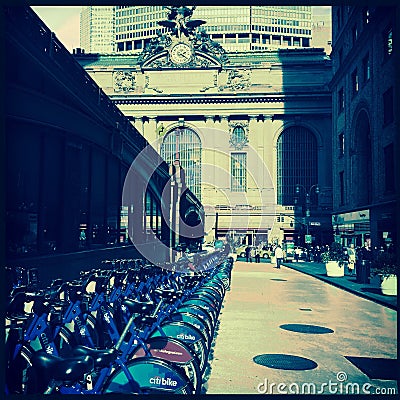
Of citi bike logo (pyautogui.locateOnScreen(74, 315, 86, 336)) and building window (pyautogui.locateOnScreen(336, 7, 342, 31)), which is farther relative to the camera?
building window (pyautogui.locateOnScreen(336, 7, 342, 31))

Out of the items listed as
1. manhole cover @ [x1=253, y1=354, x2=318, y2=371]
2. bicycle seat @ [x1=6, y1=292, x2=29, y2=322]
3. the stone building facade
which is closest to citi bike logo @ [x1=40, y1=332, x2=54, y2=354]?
bicycle seat @ [x1=6, y1=292, x2=29, y2=322]

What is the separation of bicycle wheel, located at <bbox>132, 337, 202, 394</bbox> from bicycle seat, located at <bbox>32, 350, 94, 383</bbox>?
4.81 feet

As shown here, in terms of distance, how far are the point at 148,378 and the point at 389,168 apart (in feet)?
100.0

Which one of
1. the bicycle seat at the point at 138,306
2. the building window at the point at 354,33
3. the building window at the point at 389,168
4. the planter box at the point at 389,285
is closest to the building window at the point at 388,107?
the building window at the point at 389,168

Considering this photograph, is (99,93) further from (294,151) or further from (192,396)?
(294,151)

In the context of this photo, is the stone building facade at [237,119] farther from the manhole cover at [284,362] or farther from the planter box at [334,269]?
the manhole cover at [284,362]

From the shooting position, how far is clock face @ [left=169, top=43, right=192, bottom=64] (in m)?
69.5

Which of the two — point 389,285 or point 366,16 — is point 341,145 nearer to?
point 366,16

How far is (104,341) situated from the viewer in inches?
247

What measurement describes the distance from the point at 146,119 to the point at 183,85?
7.92 metres

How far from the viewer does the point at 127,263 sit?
1112 cm

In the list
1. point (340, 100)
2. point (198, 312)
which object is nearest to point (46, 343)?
point (198, 312)

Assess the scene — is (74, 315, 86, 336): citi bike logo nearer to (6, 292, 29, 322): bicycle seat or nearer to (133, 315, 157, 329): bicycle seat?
(6, 292, 29, 322): bicycle seat

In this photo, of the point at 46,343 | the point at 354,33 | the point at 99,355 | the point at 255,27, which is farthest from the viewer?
the point at 255,27
